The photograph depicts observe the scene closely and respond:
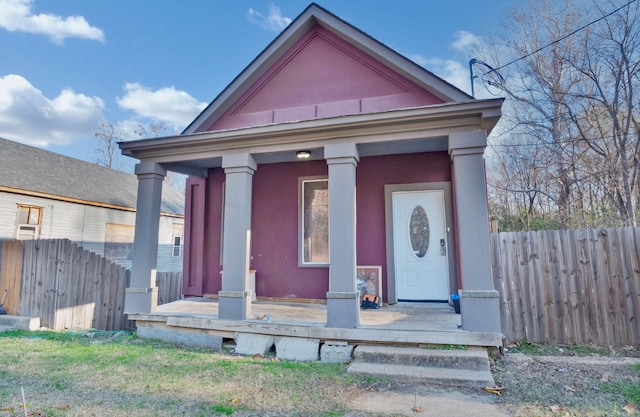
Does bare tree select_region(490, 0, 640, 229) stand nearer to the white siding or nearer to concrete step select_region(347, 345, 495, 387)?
concrete step select_region(347, 345, 495, 387)

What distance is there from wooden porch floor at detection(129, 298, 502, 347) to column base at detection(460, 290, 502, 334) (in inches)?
3.5

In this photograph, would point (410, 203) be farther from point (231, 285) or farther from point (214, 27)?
point (214, 27)

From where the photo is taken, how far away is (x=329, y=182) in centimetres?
452

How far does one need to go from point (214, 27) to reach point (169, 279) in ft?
28.0

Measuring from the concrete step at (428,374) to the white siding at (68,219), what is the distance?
11183mm

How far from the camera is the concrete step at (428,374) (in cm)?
323

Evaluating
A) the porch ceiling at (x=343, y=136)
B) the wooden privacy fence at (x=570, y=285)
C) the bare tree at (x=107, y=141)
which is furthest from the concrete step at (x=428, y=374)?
the bare tree at (x=107, y=141)

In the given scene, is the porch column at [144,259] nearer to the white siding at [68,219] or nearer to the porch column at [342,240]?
the porch column at [342,240]

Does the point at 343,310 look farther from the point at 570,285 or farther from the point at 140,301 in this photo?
the point at 140,301

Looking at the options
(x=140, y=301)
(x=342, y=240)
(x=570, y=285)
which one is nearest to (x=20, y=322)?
(x=140, y=301)

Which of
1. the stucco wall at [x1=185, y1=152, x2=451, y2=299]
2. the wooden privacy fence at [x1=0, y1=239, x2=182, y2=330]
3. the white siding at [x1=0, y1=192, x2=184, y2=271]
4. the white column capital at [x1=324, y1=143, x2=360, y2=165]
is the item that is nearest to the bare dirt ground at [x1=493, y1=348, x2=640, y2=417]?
the stucco wall at [x1=185, y1=152, x2=451, y2=299]

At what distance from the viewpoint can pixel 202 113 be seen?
6.30 m

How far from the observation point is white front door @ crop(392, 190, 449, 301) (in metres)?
5.71

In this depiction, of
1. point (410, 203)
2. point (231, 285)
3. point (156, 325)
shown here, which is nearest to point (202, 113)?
point (231, 285)
